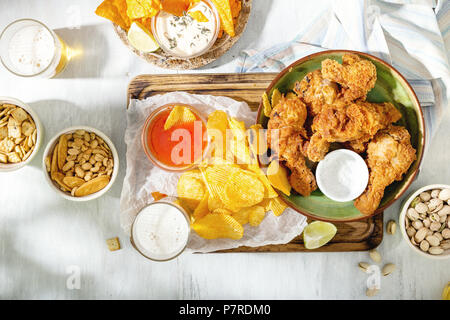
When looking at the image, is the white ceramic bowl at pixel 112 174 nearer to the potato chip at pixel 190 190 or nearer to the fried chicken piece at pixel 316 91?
the potato chip at pixel 190 190

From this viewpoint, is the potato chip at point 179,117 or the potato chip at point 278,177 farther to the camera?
the potato chip at point 179,117

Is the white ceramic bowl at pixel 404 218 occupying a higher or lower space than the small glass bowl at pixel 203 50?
lower

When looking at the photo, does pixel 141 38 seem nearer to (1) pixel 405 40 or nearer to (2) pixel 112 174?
(2) pixel 112 174

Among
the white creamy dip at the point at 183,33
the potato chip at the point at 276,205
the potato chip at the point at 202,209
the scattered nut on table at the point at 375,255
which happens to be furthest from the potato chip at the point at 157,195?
the scattered nut on table at the point at 375,255

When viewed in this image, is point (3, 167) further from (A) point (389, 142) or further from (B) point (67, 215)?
(A) point (389, 142)

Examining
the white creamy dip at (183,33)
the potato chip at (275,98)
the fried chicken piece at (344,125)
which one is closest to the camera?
the fried chicken piece at (344,125)

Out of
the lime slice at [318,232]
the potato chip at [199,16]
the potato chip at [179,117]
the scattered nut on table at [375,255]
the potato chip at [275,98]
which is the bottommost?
the scattered nut on table at [375,255]

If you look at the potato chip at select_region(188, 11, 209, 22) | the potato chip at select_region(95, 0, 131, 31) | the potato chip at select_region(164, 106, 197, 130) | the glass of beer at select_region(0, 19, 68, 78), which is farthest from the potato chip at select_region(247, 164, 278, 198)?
the glass of beer at select_region(0, 19, 68, 78)
